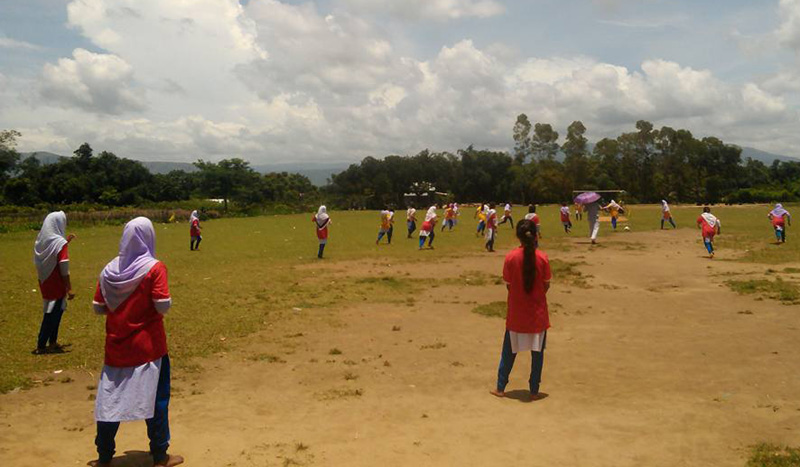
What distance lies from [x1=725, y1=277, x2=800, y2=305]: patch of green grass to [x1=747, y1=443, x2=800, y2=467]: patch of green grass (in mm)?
7974

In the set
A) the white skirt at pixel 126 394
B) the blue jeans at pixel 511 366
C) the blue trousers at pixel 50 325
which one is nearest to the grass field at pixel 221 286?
the blue trousers at pixel 50 325

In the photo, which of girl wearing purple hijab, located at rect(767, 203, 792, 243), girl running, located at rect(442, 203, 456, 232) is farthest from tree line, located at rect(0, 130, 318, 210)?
girl wearing purple hijab, located at rect(767, 203, 792, 243)

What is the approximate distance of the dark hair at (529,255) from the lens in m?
6.46

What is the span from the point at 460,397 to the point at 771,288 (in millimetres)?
9749

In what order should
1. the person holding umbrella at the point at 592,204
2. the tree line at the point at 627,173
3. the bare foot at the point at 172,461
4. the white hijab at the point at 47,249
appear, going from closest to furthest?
the bare foot at the point at 172,461 < the white hijab at the point at 47,249 < the person holding umbrella at the point at 592,204 < the tree line at the point at 627,173

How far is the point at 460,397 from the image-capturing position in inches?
267

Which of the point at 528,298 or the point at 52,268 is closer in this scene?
the point at 528,298

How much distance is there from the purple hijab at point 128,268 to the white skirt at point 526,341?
3732 millimetres

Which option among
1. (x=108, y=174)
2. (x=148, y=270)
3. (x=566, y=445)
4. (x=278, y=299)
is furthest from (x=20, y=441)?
(x=108, y=174)

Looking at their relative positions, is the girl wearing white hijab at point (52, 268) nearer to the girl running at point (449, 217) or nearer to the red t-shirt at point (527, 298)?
the red t-shirt at point (527, 298)

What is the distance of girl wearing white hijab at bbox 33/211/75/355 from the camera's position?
8.40 meters

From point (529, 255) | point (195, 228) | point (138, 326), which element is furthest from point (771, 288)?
point (195, 228)

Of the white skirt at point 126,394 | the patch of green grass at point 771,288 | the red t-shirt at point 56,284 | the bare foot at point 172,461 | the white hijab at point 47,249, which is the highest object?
the white hijab at point 47,249

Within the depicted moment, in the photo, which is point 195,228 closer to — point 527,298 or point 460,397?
point 460,397
